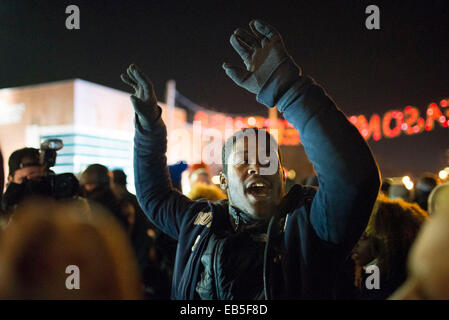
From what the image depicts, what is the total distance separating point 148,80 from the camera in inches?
81.2

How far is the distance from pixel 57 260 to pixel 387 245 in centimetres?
239

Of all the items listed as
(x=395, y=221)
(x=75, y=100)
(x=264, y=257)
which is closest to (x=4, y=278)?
(x=264, y=257)

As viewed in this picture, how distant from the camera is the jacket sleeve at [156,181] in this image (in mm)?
2098

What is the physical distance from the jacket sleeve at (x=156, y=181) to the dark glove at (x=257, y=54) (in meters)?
0.77

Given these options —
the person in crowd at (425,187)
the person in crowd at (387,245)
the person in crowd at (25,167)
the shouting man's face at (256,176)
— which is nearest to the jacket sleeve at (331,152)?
the shouting man's face at (256,176)

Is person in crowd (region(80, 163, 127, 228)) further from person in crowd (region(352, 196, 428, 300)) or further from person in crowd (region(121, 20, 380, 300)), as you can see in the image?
person in crowd (region(352, 196, 428, 300))

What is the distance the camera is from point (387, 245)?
2.69m

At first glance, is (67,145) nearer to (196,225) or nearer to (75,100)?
(75,100)

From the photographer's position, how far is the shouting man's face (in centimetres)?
178

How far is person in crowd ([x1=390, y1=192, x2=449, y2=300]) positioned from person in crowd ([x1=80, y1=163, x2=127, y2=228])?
A: 3.05 m

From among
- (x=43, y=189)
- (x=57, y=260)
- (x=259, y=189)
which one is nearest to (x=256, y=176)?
(x=259, y=189)

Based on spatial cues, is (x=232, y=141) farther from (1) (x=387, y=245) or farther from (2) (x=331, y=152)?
(1) (x=387, y=245)

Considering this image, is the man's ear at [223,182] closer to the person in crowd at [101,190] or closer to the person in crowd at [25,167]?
the person in crowd at [25,167]
